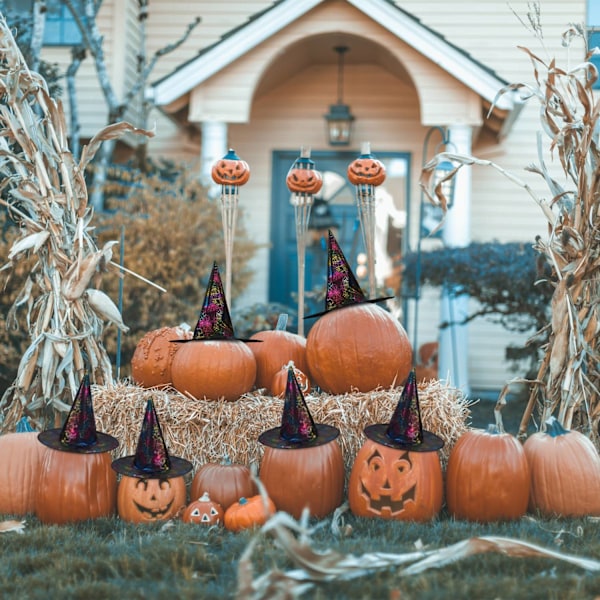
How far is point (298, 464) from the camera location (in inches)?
132

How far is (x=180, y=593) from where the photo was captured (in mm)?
2311

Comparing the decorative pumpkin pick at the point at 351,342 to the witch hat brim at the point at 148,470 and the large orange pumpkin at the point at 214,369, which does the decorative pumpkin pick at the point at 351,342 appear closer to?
the large orange pumpkin at the point at 214,369

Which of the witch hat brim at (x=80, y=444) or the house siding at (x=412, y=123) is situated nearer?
the witch hat brim at (x=80, y=444)

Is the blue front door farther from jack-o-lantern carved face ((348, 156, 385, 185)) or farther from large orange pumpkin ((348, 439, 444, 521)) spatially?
large orange pumpkin ((348, 439, 444, 521))

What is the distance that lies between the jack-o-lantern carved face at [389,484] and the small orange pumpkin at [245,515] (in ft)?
1.30

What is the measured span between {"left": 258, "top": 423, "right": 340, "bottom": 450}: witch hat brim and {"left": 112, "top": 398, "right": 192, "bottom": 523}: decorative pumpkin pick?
14.2 inches

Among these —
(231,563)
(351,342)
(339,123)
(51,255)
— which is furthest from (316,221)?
(231,563)

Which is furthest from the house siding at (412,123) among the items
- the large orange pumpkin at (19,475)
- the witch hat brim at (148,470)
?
the witch hat brim at (148,470)

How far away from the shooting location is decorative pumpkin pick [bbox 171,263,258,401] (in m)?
3.76

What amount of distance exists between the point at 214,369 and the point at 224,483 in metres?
0.55

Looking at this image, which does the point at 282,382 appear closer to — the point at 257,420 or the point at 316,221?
the point at 257,420

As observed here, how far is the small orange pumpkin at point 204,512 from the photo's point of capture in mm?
3221

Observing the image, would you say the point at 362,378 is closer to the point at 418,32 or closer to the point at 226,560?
the point at 226,560

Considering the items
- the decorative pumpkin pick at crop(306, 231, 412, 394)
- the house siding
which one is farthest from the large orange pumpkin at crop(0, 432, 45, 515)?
the house siding
